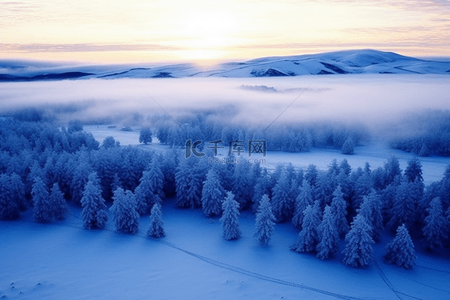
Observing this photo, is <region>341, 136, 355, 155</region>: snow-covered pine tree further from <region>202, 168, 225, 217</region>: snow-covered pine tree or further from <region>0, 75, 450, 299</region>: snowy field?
<region>202, 168, 225, 217</region>: snow-covered pine tree

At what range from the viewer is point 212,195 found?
44000 mm

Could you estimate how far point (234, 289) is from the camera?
1168 inches

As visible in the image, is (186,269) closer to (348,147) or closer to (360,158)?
(360,158)

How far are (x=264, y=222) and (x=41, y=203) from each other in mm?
29416

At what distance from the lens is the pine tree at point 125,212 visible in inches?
1513

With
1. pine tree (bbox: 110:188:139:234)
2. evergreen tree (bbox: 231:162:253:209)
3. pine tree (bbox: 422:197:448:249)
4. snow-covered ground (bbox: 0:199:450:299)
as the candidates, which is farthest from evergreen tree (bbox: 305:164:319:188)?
pine tree (bbox: 110:188:139:234)

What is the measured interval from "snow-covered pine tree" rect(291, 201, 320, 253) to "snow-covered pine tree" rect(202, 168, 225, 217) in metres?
12.8

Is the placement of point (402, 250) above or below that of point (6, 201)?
below

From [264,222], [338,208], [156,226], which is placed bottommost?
[156,226]

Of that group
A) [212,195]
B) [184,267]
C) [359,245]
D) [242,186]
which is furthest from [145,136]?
[359,245]

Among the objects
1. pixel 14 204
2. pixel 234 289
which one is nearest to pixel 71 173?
pixel 14 204

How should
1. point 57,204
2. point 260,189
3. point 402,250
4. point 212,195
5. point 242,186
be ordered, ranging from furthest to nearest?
point 242,186 < point 260,189 < point 212,195 < point 57,204 < point 402,250

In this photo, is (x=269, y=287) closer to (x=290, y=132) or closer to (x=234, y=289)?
(x=234, y=289)

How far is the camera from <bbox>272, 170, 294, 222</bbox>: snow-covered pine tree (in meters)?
41.9
